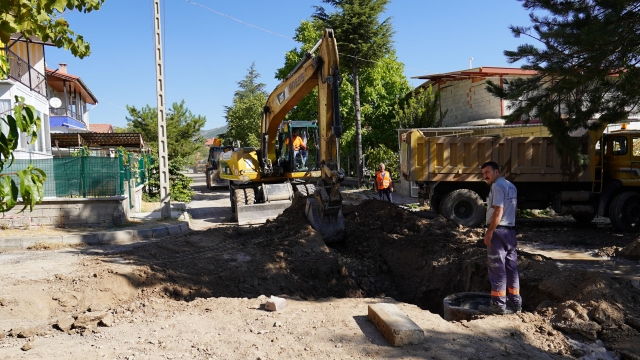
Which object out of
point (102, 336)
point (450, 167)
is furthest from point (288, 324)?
point (450, 167)

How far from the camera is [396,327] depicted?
14.4ft

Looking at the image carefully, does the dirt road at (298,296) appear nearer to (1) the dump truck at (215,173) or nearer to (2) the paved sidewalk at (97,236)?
(2) the paved sidewalk at (97,236)

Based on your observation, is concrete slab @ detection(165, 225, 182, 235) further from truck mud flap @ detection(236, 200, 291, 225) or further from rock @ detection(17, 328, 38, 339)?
rock @ detection(17, 328, 38, 339)

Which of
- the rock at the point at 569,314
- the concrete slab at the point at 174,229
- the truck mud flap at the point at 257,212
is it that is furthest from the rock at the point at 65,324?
the truck mud flap at the point at 257,212

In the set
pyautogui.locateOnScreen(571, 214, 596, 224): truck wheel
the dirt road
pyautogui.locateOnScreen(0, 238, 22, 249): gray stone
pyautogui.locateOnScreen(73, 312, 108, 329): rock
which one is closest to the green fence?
pyautogui.locateOnScreen(0, 238, 22, 249): gray stone

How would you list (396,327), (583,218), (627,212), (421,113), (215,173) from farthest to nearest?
(215,173) → (421,113) → (583,218) → (627,212) → (396,327)

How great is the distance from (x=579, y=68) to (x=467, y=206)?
4964 millimetres

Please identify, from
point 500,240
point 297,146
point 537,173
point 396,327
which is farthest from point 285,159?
point 396,327

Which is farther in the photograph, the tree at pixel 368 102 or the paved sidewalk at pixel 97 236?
the tree at pixel 368 102

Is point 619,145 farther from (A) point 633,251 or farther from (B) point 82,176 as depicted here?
(B) point 82,176

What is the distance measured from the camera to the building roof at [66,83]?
92.7 ft

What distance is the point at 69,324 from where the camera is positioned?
5.16 metres

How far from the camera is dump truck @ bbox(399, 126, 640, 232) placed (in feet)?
38.7

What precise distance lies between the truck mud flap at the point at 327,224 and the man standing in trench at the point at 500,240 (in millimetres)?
4184
